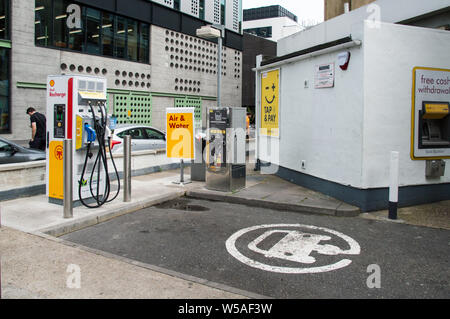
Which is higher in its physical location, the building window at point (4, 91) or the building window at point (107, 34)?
the building window at point (107, 34)

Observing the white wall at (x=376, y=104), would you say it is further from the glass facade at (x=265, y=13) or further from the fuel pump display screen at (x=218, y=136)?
the glass facade at (x=265, y=13)

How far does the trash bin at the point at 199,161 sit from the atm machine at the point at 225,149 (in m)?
0.80

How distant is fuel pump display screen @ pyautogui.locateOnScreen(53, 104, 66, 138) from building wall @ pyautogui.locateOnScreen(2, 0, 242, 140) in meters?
11.0

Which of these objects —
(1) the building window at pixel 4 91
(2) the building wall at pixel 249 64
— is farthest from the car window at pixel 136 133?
(2) the building wall at pixel 249 64

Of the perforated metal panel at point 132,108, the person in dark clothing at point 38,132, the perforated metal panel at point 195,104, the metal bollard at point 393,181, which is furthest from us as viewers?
the perforated metal panel at point 195,104

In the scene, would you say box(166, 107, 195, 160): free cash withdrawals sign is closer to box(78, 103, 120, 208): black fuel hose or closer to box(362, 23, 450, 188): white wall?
box(78, 103, 120, 208): black fuel hose

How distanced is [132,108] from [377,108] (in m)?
17.0

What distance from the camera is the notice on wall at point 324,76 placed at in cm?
775

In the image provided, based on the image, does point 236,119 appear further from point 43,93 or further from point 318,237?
point 43,93

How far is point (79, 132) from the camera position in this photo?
6734 mm

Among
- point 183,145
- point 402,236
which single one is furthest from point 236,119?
point 402,236

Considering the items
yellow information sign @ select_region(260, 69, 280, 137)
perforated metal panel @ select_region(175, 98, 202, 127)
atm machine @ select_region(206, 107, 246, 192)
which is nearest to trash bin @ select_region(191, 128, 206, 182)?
atm machine @ select_region(206, 107, 246, 192)

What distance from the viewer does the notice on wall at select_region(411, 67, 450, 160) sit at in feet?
23.9
